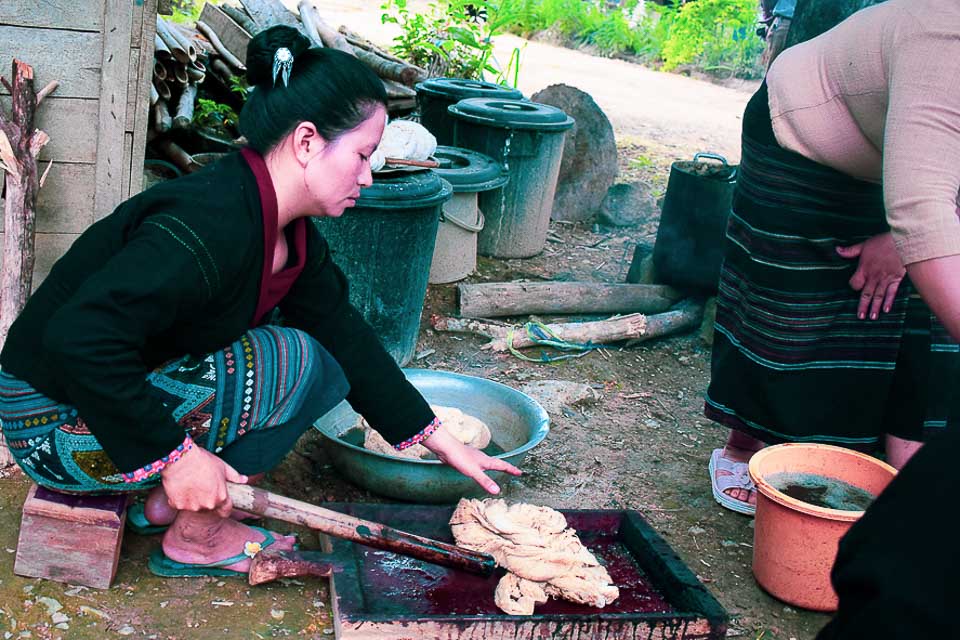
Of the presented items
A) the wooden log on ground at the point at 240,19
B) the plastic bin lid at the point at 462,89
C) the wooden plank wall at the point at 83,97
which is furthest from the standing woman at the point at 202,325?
the wooden log on ground at the point at 240,19

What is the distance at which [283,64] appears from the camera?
2.22m

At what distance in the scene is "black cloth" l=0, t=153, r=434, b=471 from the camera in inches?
82.1

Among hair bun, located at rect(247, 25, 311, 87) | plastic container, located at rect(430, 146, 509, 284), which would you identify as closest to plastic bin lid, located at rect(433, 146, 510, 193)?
plastic container, located at rect(430, 146, 509, 284)

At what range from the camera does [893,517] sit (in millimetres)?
978

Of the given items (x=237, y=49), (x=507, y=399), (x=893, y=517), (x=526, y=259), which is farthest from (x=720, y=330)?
(x=237, y=49)

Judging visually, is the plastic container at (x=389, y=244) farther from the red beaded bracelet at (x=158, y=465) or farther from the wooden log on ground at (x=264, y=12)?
the wooden log on ground at (x=264, y=12)

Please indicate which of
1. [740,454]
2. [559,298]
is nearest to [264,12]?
[559,298]

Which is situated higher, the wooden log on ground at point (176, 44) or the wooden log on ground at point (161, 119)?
the wooden log on ground at point (176, 44)

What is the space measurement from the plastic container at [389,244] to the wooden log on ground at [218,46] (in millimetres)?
2651

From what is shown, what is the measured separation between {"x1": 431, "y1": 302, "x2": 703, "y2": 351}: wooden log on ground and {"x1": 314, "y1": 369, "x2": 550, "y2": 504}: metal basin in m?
1.18

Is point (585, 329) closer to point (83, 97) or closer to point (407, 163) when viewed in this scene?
point (407, 163)

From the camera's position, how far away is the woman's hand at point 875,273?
295cm

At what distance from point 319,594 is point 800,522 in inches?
53.1

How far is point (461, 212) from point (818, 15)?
2058mm
